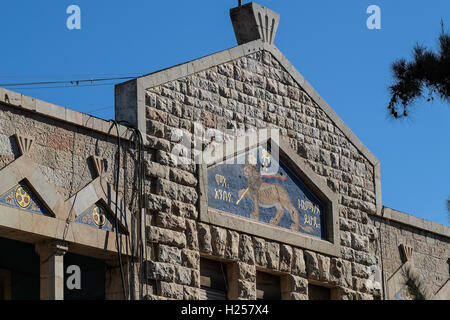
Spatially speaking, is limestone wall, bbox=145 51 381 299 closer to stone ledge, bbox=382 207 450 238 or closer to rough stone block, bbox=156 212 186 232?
rough stone block, bbox=156 212 186 232

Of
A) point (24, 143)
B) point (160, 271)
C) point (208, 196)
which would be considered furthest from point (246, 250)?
point (24, 143)

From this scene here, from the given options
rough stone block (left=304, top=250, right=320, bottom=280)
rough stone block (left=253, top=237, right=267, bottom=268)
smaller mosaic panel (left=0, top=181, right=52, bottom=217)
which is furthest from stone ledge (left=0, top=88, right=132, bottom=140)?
rough stone block (left=304, top=250, right=320, bottom=280)

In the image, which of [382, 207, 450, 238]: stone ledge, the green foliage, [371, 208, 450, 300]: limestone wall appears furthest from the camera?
[382, 207, 450, 238]: stone ledge

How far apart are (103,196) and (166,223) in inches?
55.4

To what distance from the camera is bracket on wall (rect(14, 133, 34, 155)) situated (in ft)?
60.4

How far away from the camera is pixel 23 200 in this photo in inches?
720

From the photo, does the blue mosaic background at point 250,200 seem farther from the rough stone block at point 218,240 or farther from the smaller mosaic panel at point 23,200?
the smaller mosaic panel at point 23,200

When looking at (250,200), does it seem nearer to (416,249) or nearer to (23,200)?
(23,200)

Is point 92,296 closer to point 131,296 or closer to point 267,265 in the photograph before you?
point 131,296

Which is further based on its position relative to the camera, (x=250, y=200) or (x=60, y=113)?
(x=250, y=200)

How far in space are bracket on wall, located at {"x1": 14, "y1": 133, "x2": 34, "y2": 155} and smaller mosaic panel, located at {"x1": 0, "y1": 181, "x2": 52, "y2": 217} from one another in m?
0.52

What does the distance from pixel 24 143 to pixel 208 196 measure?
4.11 metres

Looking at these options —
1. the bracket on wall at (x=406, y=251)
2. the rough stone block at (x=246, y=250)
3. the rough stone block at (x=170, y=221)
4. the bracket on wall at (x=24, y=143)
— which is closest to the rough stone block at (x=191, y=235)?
the rough stone block at (x=170, y=221)

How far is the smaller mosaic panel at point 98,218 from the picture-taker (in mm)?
19125
